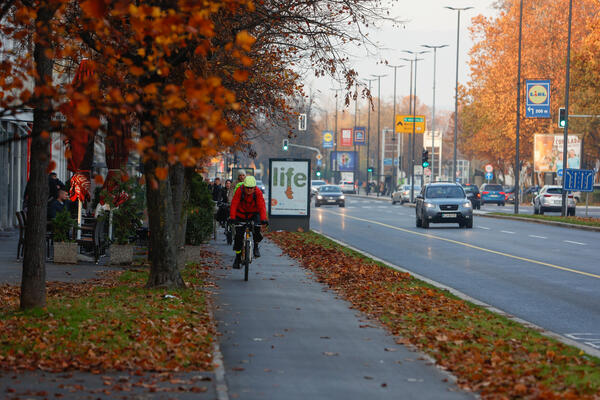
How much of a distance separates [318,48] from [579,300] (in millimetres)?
5849

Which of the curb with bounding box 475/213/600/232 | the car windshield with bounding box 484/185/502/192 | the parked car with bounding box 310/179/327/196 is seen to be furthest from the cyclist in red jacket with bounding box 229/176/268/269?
the parked car with bounding box 310/179/327/196

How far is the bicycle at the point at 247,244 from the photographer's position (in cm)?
1692

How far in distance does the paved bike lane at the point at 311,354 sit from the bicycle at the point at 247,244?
1.65 metres

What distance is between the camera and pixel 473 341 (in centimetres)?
1050

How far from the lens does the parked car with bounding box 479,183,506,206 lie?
83931mm

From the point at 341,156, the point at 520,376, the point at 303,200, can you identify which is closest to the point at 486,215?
the point at 303,200

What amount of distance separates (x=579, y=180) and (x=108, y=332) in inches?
1526

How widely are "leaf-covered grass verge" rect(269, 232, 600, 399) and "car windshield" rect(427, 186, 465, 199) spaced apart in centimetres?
2323

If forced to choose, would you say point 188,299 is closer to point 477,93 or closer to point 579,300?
point 579,300

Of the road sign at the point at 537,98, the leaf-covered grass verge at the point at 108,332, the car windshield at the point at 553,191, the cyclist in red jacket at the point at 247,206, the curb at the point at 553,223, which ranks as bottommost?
the leaf-covered grass verge at the point at 108,332

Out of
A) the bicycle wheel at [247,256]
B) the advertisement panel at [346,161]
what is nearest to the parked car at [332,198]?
the bicycle wheel at [247,256]

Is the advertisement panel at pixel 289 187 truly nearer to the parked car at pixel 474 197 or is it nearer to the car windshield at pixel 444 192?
the car windshield at pixel 444 192

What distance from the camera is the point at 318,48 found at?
1773 centimetres

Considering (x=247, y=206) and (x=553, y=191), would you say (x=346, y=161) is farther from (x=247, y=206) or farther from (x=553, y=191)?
(x=247, y=206)
